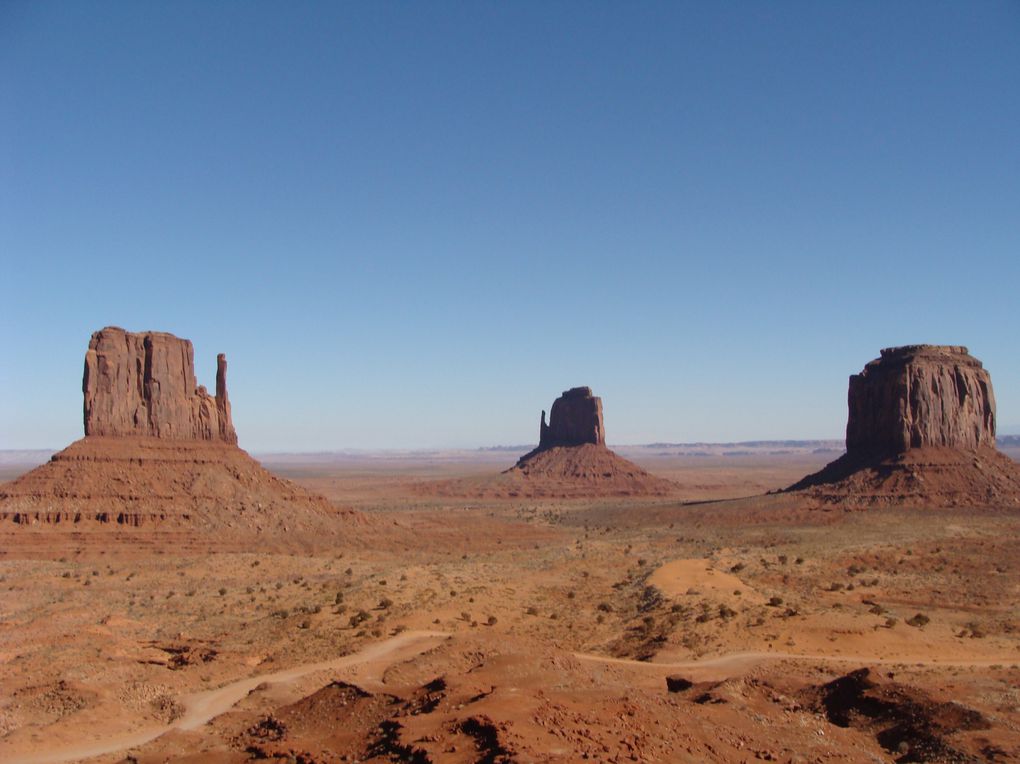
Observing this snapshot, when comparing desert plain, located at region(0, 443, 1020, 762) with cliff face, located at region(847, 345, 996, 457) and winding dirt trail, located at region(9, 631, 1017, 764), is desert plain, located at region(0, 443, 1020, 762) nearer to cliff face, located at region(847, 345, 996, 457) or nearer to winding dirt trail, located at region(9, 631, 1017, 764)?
winding dirt trail, located at region(9, 631, 1017, 764)

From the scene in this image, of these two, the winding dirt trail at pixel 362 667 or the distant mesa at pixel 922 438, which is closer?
the winding dirt trail at pixel 362 667

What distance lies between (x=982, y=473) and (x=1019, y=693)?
2616 inches

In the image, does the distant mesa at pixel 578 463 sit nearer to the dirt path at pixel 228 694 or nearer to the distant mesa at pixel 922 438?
→ the distant mesa at pixel 922 438

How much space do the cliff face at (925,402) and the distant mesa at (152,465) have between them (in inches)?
2245

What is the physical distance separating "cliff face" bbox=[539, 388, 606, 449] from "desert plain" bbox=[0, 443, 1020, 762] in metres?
78.5

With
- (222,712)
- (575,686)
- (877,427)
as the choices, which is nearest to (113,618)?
(222,712)

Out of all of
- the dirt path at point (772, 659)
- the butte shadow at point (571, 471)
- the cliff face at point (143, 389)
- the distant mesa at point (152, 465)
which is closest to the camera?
the dirt path at point (772, 659)

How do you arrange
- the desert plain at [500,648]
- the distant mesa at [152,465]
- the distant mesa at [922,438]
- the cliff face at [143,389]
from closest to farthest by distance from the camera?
the desert plain at [500,648]
the distant mesa at [152,465]
the cliff face at [143,389]
the distant mesa at [922,438]

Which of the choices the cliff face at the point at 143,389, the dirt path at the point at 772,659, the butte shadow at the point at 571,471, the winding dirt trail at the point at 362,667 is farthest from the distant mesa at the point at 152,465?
the butte shadow at the point at 571,471

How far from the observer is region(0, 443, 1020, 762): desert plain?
652 inches

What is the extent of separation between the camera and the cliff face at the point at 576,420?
14038cm

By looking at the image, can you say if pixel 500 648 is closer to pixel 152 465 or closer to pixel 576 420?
pixel 152 465

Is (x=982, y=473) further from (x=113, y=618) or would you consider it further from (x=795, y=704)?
(x=113, y=618)

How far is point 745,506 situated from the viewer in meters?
81.1
